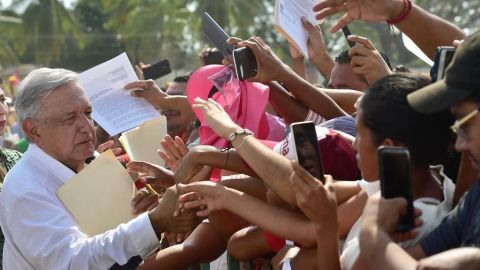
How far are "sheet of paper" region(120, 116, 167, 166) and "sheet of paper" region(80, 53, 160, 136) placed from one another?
7 cm

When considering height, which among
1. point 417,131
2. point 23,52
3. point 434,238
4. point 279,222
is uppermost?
point 417,131

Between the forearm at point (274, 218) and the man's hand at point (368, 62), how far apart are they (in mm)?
833

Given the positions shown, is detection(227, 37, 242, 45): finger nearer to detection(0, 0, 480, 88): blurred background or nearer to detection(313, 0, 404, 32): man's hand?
detection(313, 0, 404, 32): man's hand

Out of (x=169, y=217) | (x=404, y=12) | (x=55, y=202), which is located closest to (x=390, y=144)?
(x=404, y=12)

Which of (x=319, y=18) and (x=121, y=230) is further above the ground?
(x=319, y=18)

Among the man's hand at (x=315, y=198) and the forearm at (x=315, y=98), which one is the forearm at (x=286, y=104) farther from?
the man's hand at (x=315, y=198)

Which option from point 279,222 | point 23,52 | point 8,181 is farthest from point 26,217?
point 23,52

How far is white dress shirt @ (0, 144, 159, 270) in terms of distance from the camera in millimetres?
4477

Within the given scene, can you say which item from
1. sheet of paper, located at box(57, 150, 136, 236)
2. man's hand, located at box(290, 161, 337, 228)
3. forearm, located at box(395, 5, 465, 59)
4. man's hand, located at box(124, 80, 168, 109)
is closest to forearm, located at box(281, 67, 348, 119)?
forearm, located at box(395, 5, 465, 59)

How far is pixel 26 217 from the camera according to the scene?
Answer: 457 centimetres

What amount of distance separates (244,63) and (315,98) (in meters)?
0.46

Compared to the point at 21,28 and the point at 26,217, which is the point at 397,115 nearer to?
the point at 26,217

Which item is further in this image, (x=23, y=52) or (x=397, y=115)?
(x=23, y=52)

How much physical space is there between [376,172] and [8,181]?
197cm
